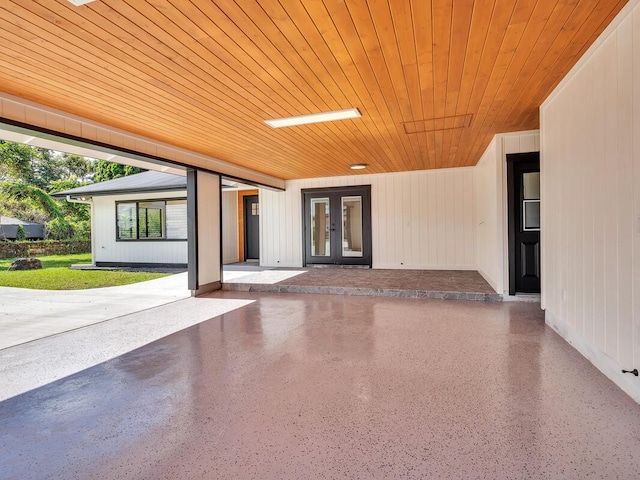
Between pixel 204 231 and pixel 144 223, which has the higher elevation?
pixel 144 223

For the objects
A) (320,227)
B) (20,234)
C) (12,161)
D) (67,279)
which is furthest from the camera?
(12,161)

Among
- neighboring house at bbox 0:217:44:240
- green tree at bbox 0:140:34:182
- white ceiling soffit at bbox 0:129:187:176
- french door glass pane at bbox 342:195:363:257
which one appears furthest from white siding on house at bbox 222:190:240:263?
green tree at bbox 0:140:34:182

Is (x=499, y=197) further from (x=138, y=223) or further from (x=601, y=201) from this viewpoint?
(x=138, y=223)

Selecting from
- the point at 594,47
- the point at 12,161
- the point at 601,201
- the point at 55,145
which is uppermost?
the point at 12,161

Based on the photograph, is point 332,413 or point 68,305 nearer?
point 332,413

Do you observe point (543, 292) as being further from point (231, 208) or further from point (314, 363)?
point (231, 208)

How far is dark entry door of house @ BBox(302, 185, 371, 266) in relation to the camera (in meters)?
8.84

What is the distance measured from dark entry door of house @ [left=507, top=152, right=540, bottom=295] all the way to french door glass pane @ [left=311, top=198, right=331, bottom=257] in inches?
185

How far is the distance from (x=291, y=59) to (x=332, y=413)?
8.60 ft

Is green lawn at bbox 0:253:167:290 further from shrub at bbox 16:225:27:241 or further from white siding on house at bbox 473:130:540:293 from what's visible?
white siding on house at bbox 473:130:540:293

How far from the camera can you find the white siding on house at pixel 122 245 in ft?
35.0

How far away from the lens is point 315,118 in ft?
14.2

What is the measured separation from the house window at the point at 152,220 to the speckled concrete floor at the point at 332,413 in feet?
25.3

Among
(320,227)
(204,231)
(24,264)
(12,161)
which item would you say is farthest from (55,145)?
(12,161)
